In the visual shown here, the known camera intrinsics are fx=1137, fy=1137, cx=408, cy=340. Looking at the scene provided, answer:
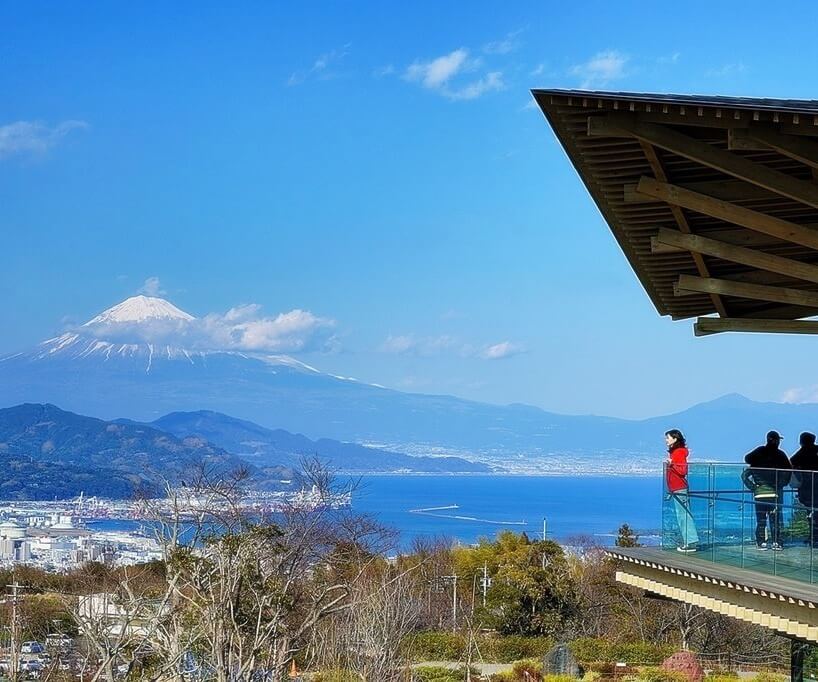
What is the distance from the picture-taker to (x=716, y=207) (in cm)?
923

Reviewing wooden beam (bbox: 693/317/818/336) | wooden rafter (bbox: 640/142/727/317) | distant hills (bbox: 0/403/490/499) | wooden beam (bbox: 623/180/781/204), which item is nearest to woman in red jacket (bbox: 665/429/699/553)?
wooden rafter (bbox: 640/142/727/317)

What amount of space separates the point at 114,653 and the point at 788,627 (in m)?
5.25

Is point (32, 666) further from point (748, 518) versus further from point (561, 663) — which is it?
point (748, 518)

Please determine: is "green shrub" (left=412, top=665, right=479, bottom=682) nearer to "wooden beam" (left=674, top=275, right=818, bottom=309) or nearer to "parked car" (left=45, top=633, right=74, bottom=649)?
"parked car" (left=45, top=633, right=74, bottom=649)

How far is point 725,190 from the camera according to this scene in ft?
31.5

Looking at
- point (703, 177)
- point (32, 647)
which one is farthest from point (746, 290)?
point (32, 647)

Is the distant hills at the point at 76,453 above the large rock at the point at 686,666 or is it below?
above

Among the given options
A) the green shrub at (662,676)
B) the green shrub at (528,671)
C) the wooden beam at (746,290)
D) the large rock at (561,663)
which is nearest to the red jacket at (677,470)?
the wooden beam at (746,290)

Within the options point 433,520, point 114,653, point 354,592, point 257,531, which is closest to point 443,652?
point 354,592

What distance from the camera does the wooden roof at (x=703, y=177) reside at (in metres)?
7.63

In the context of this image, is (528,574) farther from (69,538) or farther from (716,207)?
(69,538)

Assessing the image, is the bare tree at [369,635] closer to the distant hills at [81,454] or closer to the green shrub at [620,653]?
the green shrub at [620,653]

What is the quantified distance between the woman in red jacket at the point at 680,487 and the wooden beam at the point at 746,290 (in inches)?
60.9

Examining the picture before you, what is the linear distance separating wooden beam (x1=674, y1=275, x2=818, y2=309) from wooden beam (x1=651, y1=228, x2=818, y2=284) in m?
1.23
